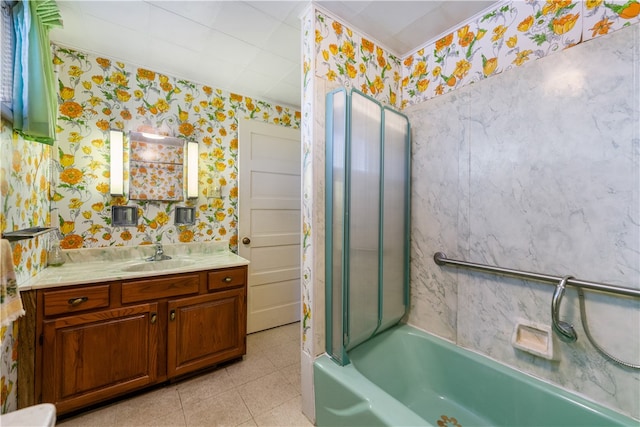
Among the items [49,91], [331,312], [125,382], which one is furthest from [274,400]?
[49,91]

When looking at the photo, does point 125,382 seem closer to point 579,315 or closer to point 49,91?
point 49,91

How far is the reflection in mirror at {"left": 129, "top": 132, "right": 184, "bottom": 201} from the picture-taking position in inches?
80.5

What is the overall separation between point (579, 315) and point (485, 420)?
28.6 inches

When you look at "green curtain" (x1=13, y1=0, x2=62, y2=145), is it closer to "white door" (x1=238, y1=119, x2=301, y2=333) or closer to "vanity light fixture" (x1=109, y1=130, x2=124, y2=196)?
"vanity light fixture" (x1=109, y1=130, x2=124, y2=196)

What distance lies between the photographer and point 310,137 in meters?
1.45

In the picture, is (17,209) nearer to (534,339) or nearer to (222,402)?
(222,402)

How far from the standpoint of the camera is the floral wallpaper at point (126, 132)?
1.83 meters

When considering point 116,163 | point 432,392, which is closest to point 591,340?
point 432,392

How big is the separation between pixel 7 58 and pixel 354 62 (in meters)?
1.67

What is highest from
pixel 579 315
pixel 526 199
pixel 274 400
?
pixel 526 199

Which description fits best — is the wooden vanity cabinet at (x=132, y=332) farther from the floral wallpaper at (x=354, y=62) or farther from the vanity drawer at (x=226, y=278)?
the floral wallpaper at (x=354, y=62)

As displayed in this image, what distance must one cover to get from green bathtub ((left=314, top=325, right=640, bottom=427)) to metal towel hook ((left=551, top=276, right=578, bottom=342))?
0.28m

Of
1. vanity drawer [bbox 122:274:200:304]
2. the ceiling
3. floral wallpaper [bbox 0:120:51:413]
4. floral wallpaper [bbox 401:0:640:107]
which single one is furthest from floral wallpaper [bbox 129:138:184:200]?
floral wallpaper [bbox 401:0:640:107]

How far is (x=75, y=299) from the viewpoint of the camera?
4.72 feet
